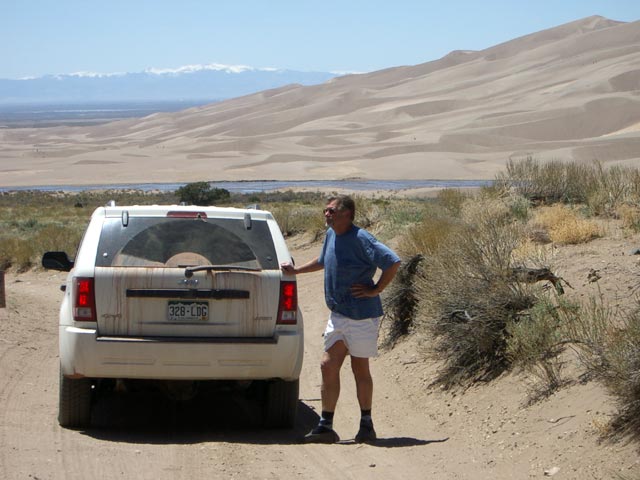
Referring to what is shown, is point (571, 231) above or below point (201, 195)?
above

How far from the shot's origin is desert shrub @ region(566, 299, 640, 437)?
19.6 feet

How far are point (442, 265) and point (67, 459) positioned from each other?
4360mm

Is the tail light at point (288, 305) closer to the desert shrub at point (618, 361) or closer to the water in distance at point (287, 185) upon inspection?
the desert shrub at point (618, 361)

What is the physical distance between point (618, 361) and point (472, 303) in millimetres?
2695

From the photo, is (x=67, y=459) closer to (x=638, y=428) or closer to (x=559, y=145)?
(x=638, y=428)

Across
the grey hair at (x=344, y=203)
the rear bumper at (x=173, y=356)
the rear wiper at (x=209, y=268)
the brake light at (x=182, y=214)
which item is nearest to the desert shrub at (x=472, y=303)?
the grey hair at (x=344, y=203)

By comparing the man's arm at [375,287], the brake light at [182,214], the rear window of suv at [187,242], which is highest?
the brake light at [182,214]

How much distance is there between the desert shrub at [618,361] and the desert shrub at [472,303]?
132cm

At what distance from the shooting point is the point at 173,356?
700 cm

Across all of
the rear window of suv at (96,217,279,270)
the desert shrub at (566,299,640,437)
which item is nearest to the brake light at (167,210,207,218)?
the rear window of suv at (96,217,279,270)

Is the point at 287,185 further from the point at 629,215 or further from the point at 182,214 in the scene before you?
the point at 182,214

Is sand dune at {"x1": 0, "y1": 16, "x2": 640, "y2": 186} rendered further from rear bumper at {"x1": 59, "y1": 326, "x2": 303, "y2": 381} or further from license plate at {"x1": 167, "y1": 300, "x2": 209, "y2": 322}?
license plate at {"x1": 167, "y1": 300, "x2": 209, "y2": 322}

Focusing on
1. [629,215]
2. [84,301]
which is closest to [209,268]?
[84,301]

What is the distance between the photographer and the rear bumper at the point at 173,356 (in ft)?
22.8
